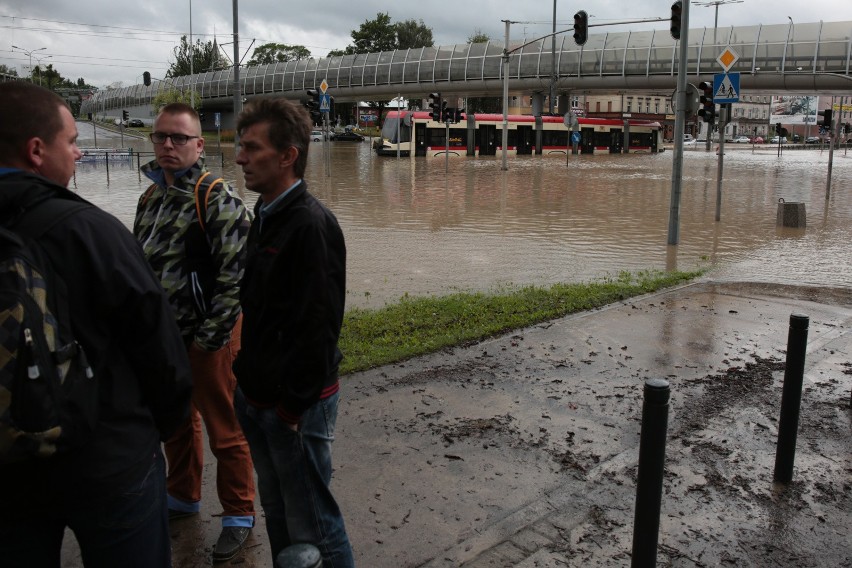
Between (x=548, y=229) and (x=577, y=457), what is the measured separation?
1148 cm

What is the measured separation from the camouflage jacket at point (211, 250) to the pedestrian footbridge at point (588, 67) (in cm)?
3598

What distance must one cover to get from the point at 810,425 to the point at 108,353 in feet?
14.9

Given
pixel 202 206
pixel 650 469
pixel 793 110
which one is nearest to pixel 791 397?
pixel 650 469

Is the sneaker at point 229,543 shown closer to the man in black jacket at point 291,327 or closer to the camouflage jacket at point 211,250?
the man in black jacket at point 291,327

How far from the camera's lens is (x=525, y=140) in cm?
5344

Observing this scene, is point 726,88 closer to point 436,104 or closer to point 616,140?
point 436,104

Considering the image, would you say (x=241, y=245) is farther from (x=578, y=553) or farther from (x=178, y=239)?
(x=578, y=553)

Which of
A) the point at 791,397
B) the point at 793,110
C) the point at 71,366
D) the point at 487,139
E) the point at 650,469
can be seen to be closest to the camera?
the point at 71,366

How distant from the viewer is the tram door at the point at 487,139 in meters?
50.4

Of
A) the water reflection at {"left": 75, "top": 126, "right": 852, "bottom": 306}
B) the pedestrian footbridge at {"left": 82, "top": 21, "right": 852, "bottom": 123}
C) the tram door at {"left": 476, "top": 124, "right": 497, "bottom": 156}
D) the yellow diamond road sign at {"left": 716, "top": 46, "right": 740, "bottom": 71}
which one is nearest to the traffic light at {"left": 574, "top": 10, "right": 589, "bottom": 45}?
the water reflection at {"left": 75, "top": 126, "right": 852, "bottom": 306}

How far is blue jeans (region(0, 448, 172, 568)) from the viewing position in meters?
2.02

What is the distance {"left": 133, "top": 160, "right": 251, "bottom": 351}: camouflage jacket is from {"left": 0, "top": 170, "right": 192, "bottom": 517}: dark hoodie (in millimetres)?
1110

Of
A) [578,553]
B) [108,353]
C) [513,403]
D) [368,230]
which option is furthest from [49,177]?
[368,230]

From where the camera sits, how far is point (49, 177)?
2127 millimetres
